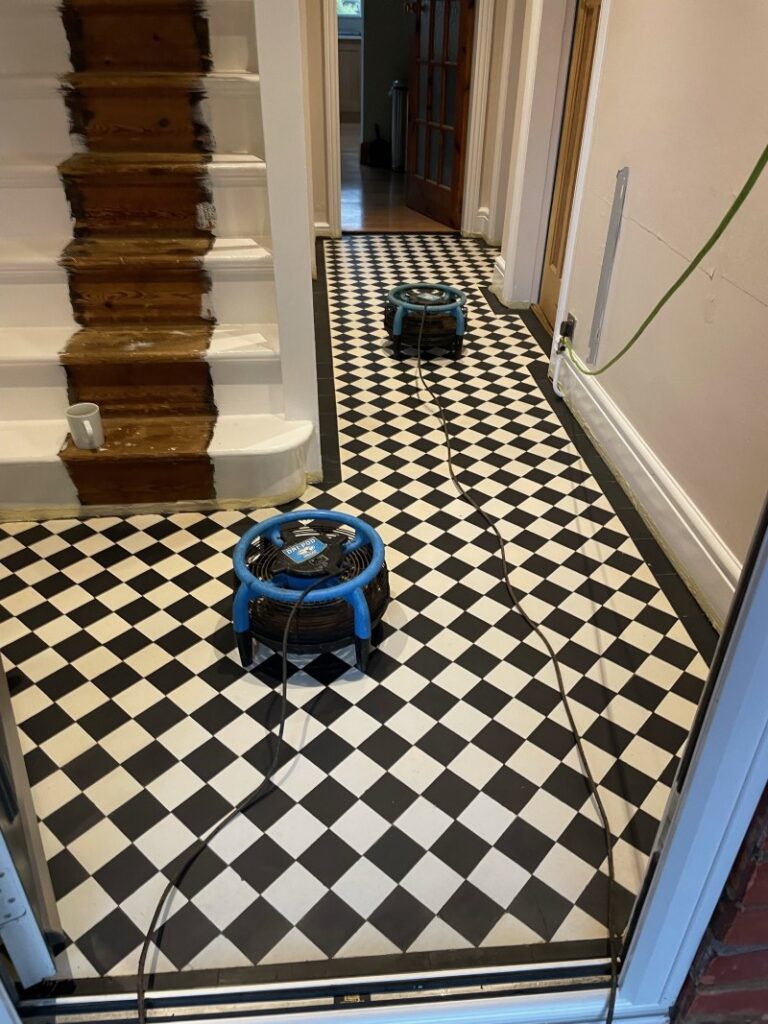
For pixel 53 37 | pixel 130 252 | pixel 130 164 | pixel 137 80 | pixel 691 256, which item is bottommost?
pixel 130 252

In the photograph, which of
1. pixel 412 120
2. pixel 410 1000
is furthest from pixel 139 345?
pixel 412 120

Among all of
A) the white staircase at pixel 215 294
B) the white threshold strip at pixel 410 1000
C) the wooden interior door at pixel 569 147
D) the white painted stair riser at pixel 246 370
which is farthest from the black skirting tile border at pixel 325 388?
the white threshold strip at pixel 410 1000

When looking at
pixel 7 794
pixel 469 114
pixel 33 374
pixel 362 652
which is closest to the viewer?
pixel 7 794

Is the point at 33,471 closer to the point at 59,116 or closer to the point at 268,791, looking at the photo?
the point at 59,116

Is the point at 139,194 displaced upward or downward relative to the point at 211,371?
upward

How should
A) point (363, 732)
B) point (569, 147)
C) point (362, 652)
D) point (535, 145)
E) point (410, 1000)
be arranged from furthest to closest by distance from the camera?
point (535, 145), point (569, 147), point (362, 652), point (363, 732), point (410, 1000)

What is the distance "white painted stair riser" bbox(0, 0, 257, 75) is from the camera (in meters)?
2.70

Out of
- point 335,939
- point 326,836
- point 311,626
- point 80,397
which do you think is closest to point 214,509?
point 80,397

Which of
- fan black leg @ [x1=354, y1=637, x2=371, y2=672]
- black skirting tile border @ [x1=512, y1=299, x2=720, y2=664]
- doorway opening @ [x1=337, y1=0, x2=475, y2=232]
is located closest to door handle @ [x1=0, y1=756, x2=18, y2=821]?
fan black leg @ [x1=354, y1=637, x2=371, y2=672]

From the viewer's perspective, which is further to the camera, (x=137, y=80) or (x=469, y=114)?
(x=469, y=114)

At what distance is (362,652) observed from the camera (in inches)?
79.8

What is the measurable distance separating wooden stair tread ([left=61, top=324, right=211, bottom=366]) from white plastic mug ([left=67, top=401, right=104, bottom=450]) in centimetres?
18

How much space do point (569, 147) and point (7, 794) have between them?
3901 millimetres

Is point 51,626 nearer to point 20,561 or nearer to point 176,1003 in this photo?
point 20,561
